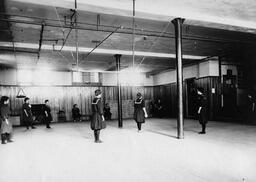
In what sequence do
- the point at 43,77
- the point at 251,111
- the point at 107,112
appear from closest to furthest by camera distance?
the point at 251,111 < the point at 43,77 < the point at 107,112

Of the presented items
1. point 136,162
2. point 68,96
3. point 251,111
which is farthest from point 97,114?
point 68,96

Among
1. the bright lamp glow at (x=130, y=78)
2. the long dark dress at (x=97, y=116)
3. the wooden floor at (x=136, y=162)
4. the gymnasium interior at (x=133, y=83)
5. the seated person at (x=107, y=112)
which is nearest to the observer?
the wooden floor at (x=136, y=162)

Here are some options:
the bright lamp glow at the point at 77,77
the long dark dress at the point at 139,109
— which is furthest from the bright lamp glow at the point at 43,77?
the long dark dress at the point at 139,109

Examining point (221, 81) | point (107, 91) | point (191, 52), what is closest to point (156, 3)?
point (191, 52)

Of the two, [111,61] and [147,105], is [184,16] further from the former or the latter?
[147,105]

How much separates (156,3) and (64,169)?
5.22 meters

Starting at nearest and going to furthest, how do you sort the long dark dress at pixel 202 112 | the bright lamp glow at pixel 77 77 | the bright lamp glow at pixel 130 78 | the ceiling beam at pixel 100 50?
the long dark dress at pixel 202 112
the ceiling beam at pixel 100 50
the bright lamp glow at pixel 77 77
the bright lamp glow at pixel 130 78

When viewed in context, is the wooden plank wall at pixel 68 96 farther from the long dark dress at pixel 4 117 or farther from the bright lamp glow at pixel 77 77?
the long dark dress at pixel 4 117

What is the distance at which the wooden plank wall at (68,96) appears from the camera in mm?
15242

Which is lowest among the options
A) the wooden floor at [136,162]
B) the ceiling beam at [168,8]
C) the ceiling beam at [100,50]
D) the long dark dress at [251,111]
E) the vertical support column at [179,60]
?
the wooden floor at [136,162]

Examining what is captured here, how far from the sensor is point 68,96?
662 inches

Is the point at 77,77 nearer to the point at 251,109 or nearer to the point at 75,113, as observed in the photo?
the point at 75,113

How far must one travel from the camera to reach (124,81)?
18.7 meters

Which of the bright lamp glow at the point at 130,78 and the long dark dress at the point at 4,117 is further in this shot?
the bright lamp glow at the point at 130,78
